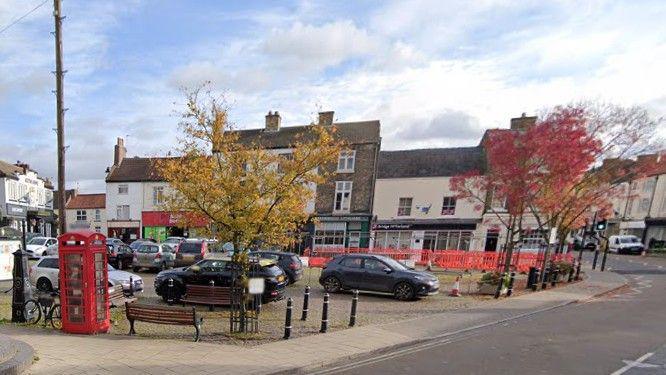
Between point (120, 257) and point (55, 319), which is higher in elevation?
point (55, 319)

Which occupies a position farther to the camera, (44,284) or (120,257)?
(120,257)

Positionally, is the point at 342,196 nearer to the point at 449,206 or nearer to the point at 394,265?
the point at 449,206

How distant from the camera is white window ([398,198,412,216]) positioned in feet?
121

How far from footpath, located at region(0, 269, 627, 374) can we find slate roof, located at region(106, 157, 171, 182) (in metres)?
37.4

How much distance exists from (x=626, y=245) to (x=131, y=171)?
165 ft

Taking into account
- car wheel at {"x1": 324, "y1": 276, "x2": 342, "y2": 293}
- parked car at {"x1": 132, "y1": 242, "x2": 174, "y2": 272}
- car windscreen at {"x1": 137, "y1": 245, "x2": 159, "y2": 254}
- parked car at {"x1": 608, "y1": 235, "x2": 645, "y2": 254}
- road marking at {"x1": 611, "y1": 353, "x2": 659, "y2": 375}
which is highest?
road marking at {"x1": 611, "y1": 353, "x2": 659, "y2": 375}

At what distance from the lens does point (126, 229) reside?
4519cm

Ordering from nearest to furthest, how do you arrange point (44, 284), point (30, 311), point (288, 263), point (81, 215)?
point (30, 311)
point (44, 284)
point (288, 263)
point (81, 215)

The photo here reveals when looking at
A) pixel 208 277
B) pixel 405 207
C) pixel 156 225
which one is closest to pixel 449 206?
pixel 405 207

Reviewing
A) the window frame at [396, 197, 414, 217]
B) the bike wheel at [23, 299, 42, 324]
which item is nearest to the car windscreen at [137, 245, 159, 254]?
the bike wheel at [23, 299, 42, 324]

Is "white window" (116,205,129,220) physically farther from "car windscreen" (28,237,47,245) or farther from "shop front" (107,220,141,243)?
"car windscreen" (28,237,47,245)

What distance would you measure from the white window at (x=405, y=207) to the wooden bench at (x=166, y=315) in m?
29.3

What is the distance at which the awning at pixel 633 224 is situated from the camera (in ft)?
162

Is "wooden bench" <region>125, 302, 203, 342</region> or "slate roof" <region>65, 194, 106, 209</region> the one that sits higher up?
"wooden bench" <region>125, 302, 203, 342</region>
